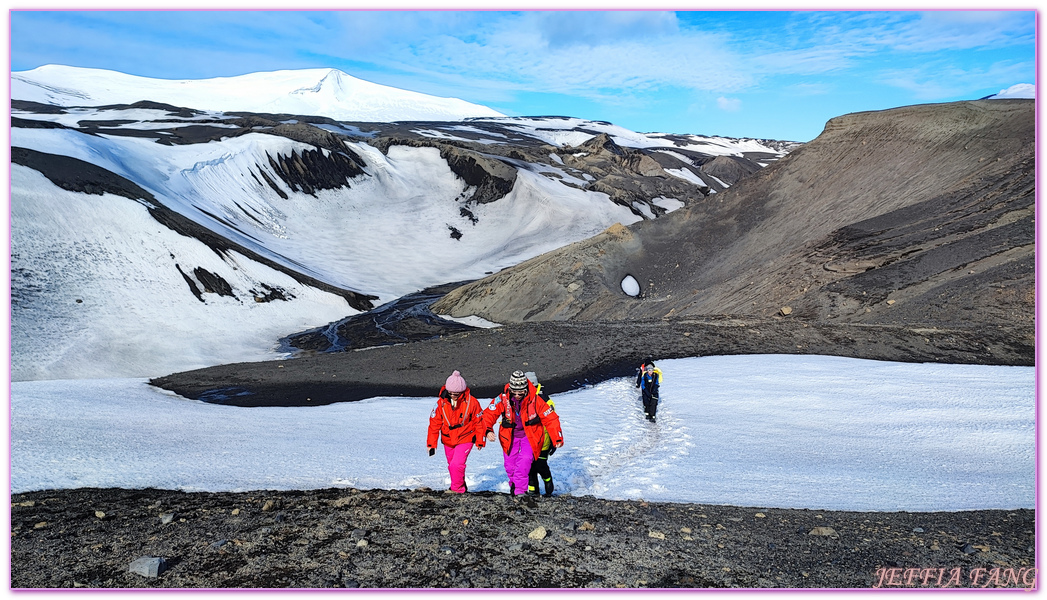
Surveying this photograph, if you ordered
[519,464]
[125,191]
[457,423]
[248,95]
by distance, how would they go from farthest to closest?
[248,95], [125,191], [519,464], [457,423]

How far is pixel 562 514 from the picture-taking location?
5047 millimetres

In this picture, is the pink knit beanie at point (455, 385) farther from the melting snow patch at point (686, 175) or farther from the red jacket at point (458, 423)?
the melting snow patch at point (686, 175)

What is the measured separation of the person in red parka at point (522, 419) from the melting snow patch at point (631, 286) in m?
22.4

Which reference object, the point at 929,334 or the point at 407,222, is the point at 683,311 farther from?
the point at 407,222

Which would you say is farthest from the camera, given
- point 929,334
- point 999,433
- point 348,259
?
point 348,259

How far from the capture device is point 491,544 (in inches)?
171

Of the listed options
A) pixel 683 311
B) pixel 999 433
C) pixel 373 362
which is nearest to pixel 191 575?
pixel 999 433

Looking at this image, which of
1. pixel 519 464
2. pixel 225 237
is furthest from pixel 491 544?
pixel 225 237

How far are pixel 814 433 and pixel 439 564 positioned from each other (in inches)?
282

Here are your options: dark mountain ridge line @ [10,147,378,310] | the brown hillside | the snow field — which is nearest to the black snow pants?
the snow field

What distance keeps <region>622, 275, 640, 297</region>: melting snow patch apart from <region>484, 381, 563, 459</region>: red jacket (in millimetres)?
22364

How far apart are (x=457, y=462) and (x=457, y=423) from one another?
0.43m

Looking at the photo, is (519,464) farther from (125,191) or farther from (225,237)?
(225,237)

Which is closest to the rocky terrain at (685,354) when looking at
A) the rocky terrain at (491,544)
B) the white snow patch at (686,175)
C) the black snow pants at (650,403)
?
the rocky terrain at (491,544)
